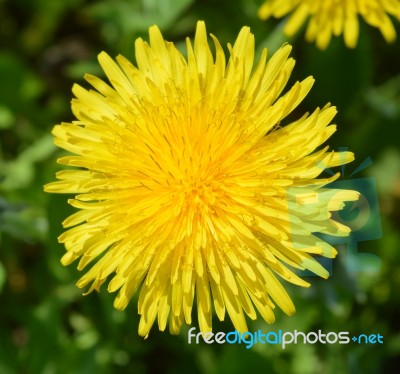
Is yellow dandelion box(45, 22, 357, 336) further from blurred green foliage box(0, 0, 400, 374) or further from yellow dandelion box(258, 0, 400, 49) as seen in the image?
yellow dandelion box(258, 0, 400, 49)

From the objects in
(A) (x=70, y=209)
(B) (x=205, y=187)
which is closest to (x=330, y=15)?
(B) (x=205, y=187)

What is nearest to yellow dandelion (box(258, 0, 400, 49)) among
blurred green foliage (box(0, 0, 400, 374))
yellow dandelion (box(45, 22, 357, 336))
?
blurred green foliage (box(0, 0, 400, 374))

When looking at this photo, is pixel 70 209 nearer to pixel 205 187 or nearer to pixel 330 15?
pixel 205 187

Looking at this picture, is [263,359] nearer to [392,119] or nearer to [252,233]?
[252,233]

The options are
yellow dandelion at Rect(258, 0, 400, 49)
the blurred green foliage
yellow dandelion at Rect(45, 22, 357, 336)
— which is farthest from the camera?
the blurred green foliage

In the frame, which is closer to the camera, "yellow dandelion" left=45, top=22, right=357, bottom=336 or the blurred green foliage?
"yellow dandelion" left=45, top=22, right=357, bottom=336

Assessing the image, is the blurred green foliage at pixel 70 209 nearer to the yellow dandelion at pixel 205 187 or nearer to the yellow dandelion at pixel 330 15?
the yellow dandelion at pixel 330 15
